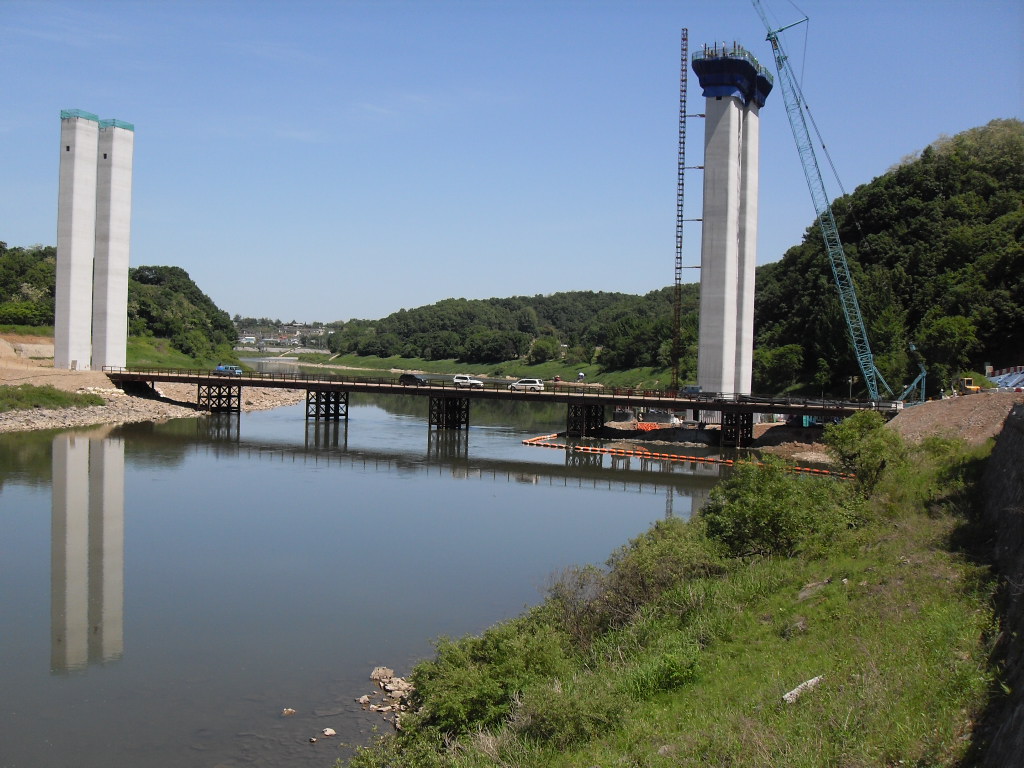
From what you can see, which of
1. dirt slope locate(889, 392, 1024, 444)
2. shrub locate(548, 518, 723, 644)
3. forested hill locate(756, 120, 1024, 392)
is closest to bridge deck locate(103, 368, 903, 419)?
dirt slope locate(889, 392, 1024, 444)

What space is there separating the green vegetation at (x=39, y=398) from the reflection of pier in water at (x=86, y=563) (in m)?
19.6

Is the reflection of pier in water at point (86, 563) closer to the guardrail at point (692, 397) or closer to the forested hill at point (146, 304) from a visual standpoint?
the guardrail at point (692, 397)

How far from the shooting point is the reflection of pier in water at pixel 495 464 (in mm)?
50062

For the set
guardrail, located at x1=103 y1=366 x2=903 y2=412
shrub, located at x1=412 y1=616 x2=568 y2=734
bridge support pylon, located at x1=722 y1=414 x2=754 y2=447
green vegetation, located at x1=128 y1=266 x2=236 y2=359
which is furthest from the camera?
green vegetation, located at x1=128 y1=266 x2=236 y2=359

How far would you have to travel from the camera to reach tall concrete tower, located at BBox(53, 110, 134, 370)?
7850 cm

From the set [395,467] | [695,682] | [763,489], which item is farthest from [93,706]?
[395,467]

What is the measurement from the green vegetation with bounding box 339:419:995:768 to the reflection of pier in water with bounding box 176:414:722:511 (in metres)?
19.8

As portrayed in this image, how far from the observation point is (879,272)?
89.2m

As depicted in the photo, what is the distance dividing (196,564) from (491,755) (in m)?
18.0

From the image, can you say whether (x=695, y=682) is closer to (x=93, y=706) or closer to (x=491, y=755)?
(x=491, y=755)

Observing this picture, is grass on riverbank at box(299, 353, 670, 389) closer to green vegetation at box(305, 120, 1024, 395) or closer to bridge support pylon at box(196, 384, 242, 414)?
green vegetation at box(305, 120, 1024, 395)

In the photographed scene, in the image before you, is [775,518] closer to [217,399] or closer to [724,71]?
[724,71]

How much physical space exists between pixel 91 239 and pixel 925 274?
247 feet

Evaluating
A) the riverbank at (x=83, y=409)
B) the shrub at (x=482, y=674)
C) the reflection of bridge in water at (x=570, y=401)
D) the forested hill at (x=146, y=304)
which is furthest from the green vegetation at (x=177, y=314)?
the shrub at (x=482, y=674)
